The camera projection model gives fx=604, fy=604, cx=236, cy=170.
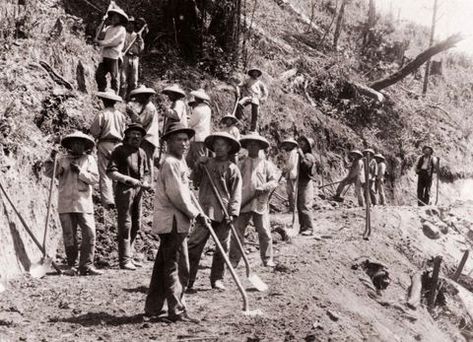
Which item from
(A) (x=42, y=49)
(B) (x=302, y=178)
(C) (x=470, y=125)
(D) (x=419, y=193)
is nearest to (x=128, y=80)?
(A) (x=42, y=49)

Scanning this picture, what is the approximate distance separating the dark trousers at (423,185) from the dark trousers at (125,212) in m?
11.7

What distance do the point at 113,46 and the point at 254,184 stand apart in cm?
414

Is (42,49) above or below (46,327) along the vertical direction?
above

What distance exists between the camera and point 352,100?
838 inches

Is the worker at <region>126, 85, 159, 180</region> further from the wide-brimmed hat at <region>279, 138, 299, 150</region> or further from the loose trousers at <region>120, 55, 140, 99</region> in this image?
the loose trousers at <region>120, 55, 140, 99</region>

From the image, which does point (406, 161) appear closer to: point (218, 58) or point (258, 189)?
point (218, 58)

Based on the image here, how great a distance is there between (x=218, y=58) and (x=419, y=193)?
24.3 feet

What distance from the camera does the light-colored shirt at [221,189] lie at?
714 cm

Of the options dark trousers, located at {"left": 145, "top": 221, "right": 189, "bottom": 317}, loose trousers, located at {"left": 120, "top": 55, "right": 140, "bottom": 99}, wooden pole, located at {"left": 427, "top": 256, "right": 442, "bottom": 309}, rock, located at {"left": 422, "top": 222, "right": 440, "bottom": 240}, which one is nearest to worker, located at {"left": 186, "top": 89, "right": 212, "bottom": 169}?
loose trousers, located at {"left": 120, "top": 55, "right": 140, "bottom": 99}

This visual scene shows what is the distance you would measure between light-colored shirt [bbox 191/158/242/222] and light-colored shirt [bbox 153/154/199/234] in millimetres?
1169

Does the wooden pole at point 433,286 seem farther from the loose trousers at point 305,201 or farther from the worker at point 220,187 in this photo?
the worker at point 220,187

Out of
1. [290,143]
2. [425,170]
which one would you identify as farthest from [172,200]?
[425,170]

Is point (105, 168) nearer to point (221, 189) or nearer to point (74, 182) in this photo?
point (74, 182)

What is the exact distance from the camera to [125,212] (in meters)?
8.12
